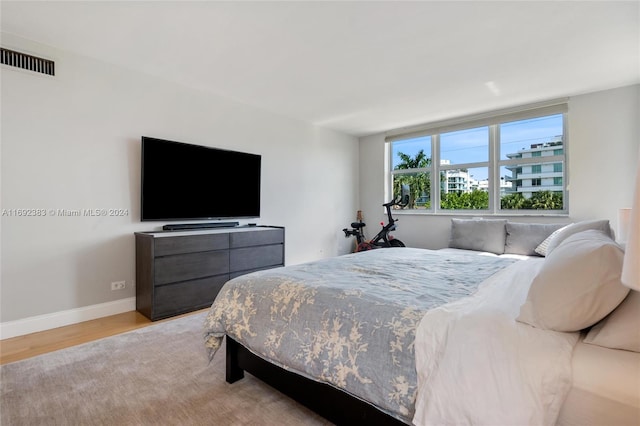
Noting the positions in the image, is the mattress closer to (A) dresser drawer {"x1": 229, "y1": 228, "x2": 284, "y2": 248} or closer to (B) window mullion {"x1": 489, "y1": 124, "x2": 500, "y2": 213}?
(A) dresser drawer {"x1": 229, "y1": 228, "x2": 284, "y2": 248}

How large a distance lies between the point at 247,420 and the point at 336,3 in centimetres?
263

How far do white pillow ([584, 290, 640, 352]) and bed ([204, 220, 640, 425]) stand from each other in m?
0.02

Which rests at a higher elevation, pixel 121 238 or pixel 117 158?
pixel 117 158

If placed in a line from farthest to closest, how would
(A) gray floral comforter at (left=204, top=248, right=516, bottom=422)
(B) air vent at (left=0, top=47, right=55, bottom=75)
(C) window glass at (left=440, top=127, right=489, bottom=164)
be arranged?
1. (C) window glass at (left=440, top=127, right=489, bottom=164)
2. (B) air vent at (left=0, top=47, right=55, bottom=75)
3. (A) gray floral comforter at (left=204, top=248, right=516, bottom=422)

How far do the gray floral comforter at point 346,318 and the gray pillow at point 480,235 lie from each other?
6.41 feet

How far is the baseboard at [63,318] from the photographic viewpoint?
2.55 meters

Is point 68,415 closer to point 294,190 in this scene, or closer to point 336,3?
point 336,3

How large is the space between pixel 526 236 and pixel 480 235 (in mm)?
507

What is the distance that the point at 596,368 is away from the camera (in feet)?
2.95

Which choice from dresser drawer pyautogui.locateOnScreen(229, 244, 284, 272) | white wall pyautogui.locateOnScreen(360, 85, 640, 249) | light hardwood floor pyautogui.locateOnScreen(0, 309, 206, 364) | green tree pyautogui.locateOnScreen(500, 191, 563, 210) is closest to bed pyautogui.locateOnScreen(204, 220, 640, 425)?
light hardwood floor pyautogui.locateOnScreen(0, 309, 206, 364)

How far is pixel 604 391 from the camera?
850 millimetres

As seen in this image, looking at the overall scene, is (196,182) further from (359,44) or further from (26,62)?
(359,44)

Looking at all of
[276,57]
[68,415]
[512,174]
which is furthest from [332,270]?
[512,174]

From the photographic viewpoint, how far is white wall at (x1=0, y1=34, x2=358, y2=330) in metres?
2.58
